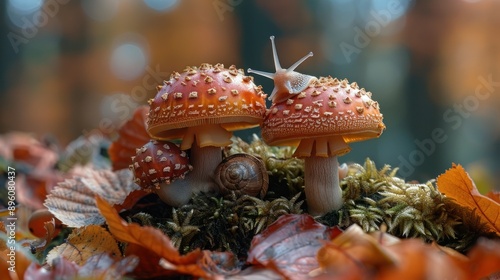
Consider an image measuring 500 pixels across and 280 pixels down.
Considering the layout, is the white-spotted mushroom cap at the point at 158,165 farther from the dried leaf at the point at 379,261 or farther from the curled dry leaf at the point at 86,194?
the dried leaf at the point at 379,261

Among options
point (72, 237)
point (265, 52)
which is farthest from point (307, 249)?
point (265, 52)

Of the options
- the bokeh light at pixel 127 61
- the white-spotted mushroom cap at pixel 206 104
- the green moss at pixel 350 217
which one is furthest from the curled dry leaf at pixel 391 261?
the bokeh light at pixel 127 61

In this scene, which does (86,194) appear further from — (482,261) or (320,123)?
(482,261)

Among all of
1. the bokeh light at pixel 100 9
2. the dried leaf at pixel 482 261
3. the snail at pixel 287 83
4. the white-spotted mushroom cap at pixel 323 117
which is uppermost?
the bokeh light at pixel 100 9

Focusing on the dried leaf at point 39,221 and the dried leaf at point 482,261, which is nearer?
the dried leaf at point 482,261

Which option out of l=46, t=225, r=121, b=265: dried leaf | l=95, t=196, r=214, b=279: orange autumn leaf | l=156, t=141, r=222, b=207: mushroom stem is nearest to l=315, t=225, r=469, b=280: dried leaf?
l=95, t=196, r=214, b=279: orange autumn leaf
